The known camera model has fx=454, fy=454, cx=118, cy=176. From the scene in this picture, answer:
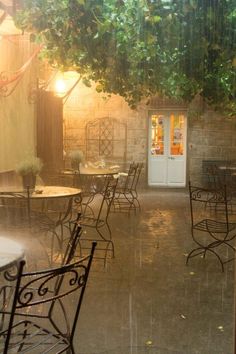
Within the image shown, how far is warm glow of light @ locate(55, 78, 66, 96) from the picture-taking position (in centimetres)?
536

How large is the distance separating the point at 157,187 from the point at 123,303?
4241mm

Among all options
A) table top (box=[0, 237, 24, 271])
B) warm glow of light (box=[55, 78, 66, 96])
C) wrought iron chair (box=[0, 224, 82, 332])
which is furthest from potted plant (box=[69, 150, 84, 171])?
table top (box=[0, 237, 24, 271])

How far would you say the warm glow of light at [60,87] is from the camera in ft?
17.6

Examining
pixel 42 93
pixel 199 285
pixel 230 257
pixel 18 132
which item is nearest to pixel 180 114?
pixel 42 93

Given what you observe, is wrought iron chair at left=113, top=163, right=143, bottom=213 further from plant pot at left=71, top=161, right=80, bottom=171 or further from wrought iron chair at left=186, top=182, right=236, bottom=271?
wrought iron chair at left=186, top=182, right=236, bottom=271

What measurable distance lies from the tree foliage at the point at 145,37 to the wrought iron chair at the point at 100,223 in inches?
47.0

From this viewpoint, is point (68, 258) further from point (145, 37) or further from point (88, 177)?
point (88, 177)

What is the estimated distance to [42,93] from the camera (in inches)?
215

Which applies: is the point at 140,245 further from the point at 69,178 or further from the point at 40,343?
the point at 40,343

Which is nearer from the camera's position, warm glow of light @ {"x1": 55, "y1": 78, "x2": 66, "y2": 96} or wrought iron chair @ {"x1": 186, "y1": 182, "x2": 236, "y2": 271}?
wrought iron chair @ {"x1": 186, "y1": 182, "x2": 236, "y2": 271}

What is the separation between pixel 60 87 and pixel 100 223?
5.87 feet

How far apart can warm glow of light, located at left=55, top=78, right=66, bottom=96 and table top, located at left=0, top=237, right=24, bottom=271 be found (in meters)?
3.66

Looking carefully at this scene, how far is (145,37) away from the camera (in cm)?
304

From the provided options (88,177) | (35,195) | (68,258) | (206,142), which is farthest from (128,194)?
(68,258)
